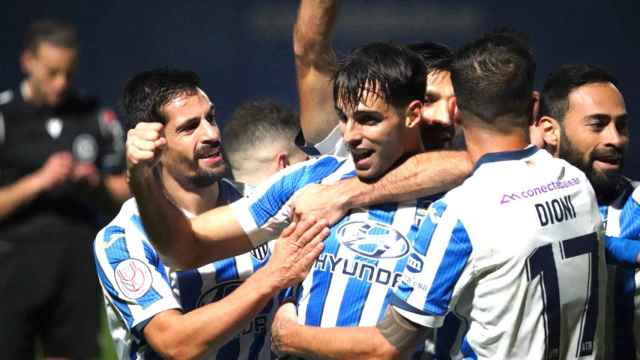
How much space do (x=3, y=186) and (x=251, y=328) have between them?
3.27 meters

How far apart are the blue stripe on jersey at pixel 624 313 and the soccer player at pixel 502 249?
0.71 meters

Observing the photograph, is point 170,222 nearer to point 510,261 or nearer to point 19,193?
point 510,261

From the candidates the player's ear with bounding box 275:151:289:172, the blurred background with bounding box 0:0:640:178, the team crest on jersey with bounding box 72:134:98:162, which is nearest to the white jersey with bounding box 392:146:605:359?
the player's ear with bounding box 275:151:289:172

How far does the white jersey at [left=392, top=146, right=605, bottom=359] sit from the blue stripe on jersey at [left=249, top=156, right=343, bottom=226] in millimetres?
748

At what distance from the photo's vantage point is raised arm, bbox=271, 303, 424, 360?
398 centimetres

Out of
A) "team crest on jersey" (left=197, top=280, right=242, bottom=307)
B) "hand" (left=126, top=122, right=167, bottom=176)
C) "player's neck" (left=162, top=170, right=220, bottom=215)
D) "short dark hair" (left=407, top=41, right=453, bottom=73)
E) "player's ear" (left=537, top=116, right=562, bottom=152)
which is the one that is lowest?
"team crest on jersey" (left=197, top=280, right=242, bottom=307)

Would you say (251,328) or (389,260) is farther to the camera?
(251,328)

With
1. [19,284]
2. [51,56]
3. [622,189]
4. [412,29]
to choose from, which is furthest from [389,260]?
[412,29]

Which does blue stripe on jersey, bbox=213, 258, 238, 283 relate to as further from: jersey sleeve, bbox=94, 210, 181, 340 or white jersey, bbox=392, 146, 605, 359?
white jersey, bbox=392, 146, 605, 359

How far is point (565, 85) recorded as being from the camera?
16.7 feet

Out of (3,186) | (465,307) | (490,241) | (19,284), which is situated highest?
(490,241)

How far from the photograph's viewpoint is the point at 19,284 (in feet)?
25.7

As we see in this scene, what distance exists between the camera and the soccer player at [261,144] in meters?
6.04

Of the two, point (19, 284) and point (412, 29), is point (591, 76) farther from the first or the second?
point (412, 29)
